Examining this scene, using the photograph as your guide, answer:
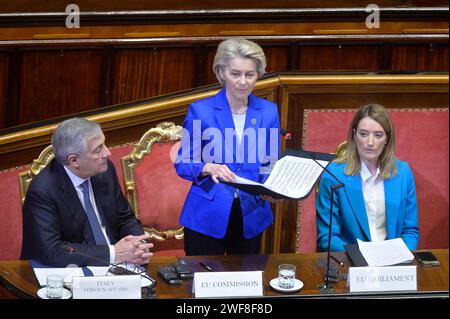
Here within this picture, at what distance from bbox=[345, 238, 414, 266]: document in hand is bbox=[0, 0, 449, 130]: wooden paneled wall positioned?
98 cm

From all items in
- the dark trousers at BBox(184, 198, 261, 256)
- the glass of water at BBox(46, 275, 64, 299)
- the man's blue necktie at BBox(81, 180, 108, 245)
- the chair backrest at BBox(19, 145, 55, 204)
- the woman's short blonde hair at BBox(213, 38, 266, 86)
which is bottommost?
the glass of water at BBox(46, 275, 64, 299)

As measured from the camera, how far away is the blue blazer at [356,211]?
10.5 ft

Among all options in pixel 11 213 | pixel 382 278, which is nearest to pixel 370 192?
pixel 382 278

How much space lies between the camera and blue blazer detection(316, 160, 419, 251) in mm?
3203

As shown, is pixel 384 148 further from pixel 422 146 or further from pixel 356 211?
pixel 422 146

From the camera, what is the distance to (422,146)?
370cm

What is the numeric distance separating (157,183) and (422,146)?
101 cm

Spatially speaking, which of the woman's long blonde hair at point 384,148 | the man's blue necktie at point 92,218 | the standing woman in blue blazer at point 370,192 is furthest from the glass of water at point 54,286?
the woman's long blonde hair at point 384,148

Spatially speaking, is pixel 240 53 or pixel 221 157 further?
pixel 221 157

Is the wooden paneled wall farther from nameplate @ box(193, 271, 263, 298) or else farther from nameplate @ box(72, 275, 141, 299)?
nameplate @ box(72, 275, 141, 299)

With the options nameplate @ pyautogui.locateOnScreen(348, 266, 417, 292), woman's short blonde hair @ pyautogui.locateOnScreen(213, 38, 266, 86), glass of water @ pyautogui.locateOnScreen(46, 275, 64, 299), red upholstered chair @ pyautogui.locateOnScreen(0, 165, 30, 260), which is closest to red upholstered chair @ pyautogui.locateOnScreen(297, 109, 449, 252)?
woman's short blonde hair @ pyautogui.locateOnScreen(213, 38, 266, 86)

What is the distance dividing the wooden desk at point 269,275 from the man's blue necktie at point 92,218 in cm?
19

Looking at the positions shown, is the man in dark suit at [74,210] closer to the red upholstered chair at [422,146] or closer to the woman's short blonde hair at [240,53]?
the woman's short blonde hair at [240,53]
